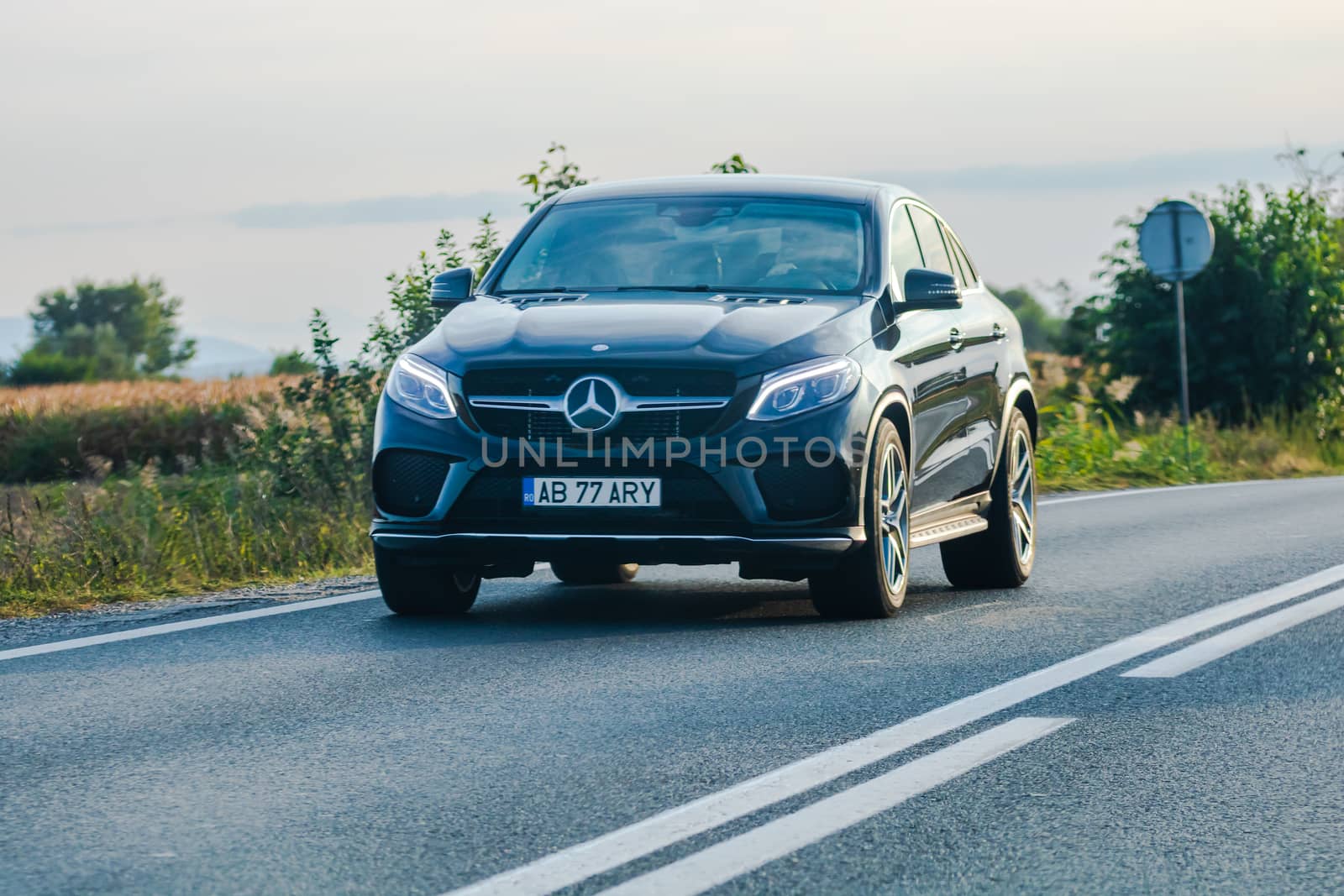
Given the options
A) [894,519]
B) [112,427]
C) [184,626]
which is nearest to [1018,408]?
[894,519]

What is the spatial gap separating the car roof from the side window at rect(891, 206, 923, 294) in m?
0.15

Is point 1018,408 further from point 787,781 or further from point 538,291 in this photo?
point 787,781

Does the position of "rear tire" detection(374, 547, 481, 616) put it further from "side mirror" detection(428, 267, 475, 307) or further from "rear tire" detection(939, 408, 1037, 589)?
"rear tire" detection(939, 408, 1037, 589)

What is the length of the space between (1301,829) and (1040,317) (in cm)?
16246

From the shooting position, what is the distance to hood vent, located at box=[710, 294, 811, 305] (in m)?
7.97

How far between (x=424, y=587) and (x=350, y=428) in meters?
5.83

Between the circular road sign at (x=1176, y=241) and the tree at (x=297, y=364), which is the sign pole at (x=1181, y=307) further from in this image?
the tree at (x=297, y=364)

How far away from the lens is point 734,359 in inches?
289

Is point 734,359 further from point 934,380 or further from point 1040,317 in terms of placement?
point 1040,317

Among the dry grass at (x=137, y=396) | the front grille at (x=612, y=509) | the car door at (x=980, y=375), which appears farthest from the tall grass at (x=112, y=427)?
the front grille at (x=612, y=509)

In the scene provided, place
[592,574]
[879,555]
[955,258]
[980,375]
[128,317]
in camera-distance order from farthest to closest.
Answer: [128,317] < [955,258] < [592,574] < [980,375] < [879,555]

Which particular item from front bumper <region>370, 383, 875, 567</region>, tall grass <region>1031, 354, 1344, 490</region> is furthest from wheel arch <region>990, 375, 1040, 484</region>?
tall grass <region>1031, 354, 1344, 490</region>

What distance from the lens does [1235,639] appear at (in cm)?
738

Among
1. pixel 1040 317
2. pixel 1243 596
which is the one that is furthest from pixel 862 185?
pixel 1040 317
